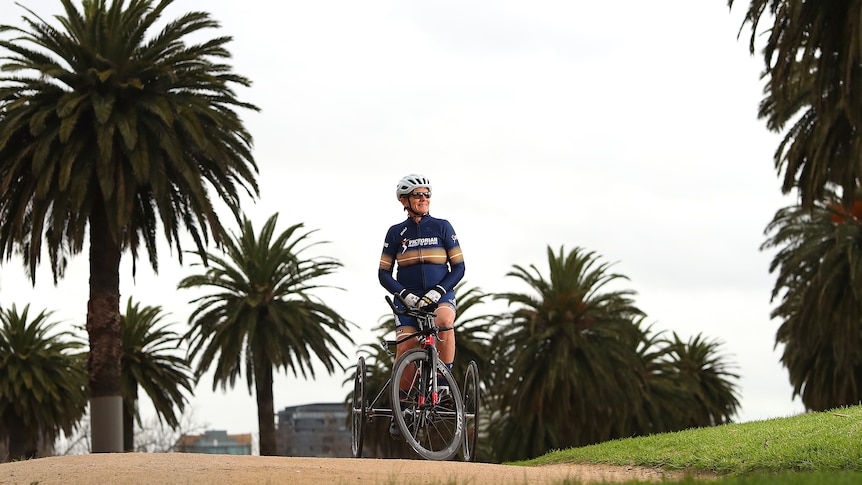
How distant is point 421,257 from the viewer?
1283cm

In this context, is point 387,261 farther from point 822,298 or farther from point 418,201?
point 822,298

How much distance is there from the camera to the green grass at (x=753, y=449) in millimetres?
12883

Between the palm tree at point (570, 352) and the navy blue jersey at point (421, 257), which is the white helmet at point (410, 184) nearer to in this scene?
the navy blue jersey at point (421, 257)

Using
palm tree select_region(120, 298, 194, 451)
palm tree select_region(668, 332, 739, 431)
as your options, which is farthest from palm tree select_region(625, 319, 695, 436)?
palm tree select_region(120, 298, 194, 451)

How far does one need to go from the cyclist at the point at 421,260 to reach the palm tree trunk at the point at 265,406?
2818 centimetres

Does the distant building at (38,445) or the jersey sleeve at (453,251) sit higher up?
the jersey sleeve at (453,251)

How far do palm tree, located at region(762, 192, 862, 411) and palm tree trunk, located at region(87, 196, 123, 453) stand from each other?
22.8 m

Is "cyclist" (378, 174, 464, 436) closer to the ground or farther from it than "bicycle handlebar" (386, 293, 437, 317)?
farther from it

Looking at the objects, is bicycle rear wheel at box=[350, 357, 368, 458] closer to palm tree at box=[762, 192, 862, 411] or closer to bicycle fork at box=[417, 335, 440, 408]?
bicycle fork at box=[417, 335, 440, 408]

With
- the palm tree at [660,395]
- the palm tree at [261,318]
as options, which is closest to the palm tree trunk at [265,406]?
the palm tree at [261,318]

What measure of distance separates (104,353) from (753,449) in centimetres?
1922

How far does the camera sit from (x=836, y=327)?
43.3 metres

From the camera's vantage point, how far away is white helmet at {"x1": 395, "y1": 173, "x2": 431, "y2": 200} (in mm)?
12930

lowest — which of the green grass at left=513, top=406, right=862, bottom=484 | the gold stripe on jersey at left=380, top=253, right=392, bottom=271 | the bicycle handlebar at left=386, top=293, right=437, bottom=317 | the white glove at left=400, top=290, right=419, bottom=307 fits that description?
the green grass at left=513, top=406, right=862, bottom=484
